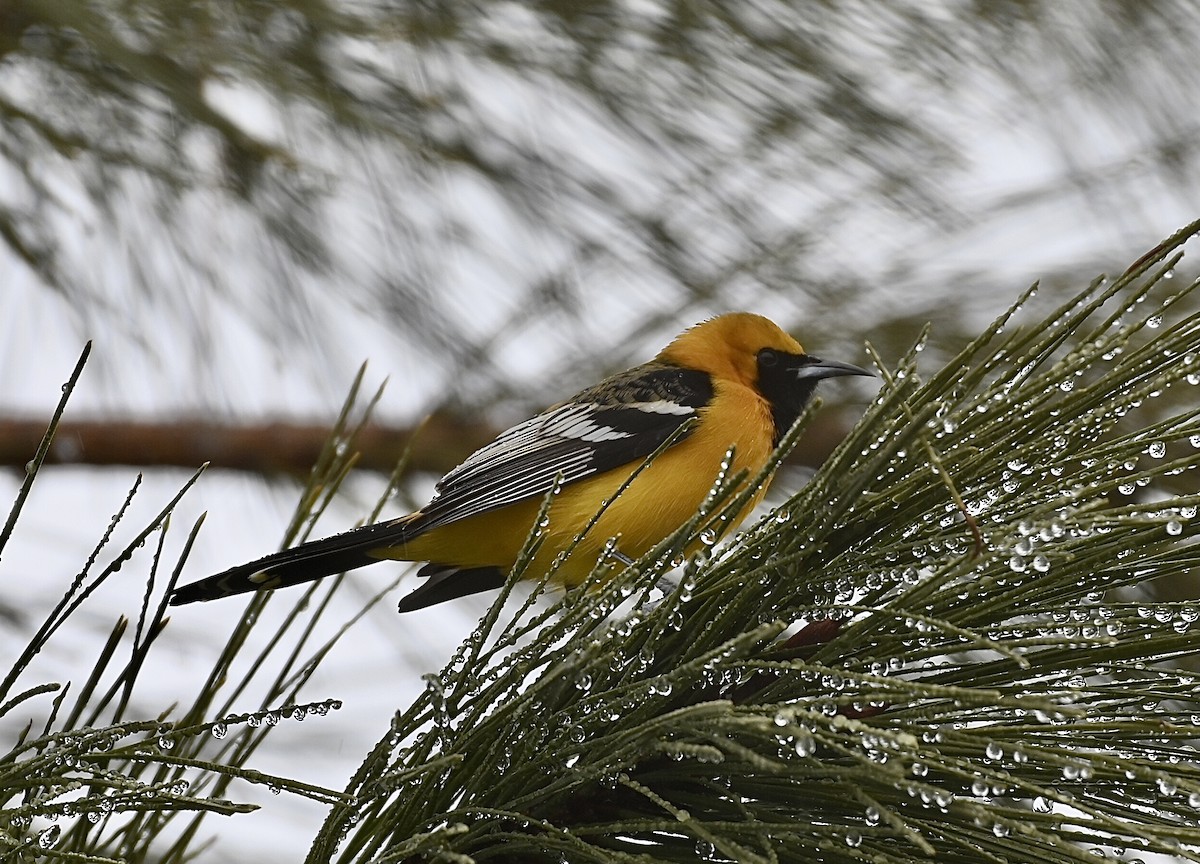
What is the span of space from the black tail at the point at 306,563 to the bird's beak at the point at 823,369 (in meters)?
0.89

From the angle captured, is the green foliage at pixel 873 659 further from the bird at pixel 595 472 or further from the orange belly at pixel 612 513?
the orange belly at pixel 612 513

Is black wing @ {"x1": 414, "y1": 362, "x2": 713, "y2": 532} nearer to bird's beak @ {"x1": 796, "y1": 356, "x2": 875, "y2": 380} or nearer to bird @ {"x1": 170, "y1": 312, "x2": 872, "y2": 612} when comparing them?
bird @ {"x1": 170, "y1": 312, "x2": 872, "y2": 612}

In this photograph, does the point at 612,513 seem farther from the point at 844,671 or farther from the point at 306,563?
the point at 844,671

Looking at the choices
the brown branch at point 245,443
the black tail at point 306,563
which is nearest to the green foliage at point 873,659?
the black tail at point 306,563

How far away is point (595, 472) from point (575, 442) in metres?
0.08

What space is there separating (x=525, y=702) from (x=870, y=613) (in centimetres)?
34

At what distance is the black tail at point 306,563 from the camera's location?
177 cm

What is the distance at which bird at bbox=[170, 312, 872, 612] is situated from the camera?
8.13 ft

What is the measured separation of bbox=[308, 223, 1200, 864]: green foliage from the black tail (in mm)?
563

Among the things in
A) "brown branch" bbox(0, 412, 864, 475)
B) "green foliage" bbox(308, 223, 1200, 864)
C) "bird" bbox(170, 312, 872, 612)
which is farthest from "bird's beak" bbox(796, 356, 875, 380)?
"green foliage" bbox(308, 223, 1200, 864)

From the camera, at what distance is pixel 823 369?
9.13ft

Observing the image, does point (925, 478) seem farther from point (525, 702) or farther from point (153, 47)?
point (153, 47)

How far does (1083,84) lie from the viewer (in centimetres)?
252

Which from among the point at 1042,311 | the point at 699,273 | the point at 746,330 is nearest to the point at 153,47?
the point at 699,273
